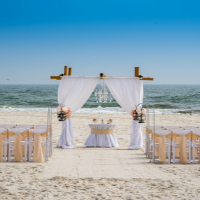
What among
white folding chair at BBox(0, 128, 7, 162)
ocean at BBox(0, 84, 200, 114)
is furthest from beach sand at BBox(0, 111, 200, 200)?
ocean at BBox(0, 84, 200, 114)

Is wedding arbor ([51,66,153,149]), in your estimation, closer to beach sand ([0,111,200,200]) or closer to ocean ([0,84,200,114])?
beach sand ([0,111,200,200])

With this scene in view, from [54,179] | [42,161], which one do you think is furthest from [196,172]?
[42,161]

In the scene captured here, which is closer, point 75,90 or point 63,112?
point 63,112

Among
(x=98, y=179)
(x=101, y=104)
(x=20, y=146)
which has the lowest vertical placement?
(x=101, y=104)

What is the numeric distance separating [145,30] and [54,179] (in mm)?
37099

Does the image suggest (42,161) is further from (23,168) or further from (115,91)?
(115,91)

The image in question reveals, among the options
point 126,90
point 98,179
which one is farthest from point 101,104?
point 98,179

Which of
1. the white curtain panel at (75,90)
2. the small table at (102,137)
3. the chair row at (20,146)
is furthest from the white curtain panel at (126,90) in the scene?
the chair row at (20,146)

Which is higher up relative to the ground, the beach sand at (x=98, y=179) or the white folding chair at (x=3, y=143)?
the white folding chair at (x=3, y=143)

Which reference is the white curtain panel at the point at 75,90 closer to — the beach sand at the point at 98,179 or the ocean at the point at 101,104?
the beach sand at the point at 98,179

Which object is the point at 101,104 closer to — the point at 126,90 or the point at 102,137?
the point at 126,90

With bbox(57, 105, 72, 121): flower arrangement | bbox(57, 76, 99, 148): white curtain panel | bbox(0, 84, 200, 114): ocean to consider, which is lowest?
bbox(0, 84, 200, 114): ocean

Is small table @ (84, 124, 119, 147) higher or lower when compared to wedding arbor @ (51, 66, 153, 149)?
lower

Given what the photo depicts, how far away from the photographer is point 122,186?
575 cm
